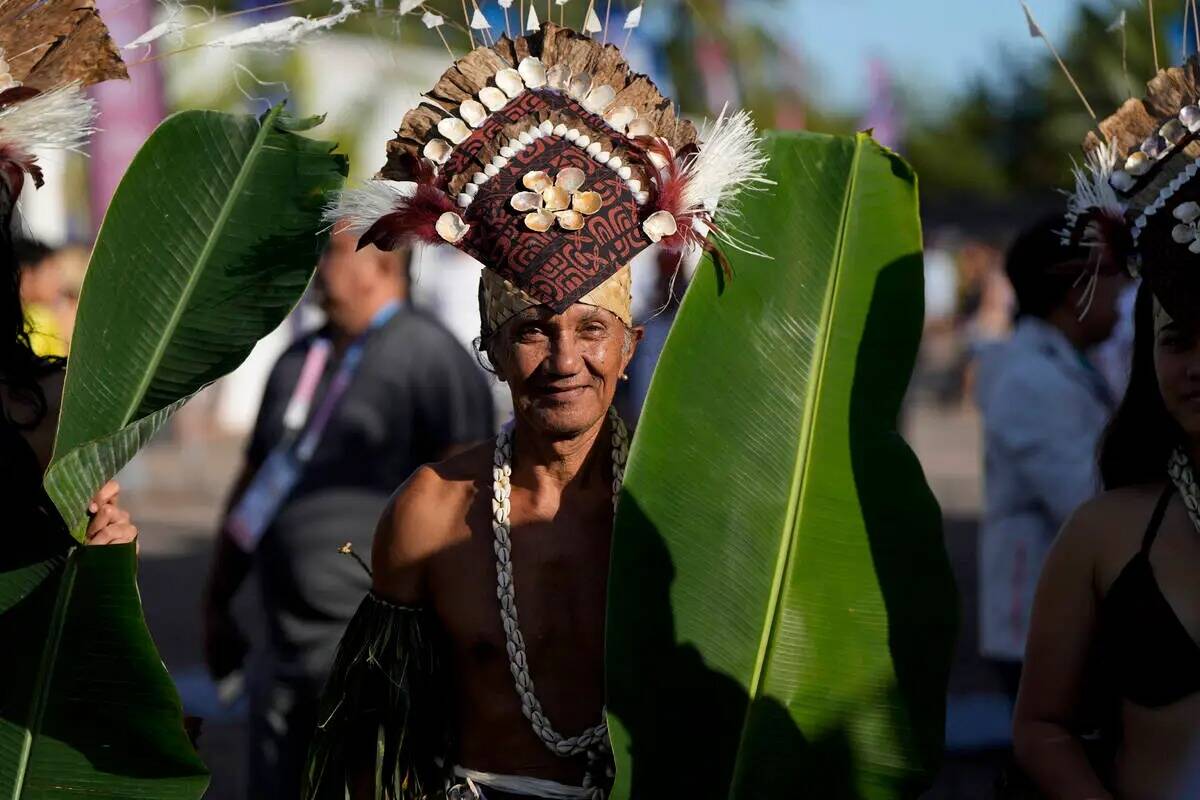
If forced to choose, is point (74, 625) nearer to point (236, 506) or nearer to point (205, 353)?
point (205, 353)

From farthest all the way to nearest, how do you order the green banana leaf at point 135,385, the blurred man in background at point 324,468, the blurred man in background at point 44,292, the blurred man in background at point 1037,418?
the blurred man in background at point 44,292 → the blurred man in background at point 1037,418 → the blurred man in background at point 324,468 → the green banana leaf at point 135,385

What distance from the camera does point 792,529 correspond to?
2410mm

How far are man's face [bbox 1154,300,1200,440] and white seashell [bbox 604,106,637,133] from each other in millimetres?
928

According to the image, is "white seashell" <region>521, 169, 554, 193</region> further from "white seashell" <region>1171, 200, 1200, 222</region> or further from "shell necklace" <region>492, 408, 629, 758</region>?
"white seashell" <region>1171, 200, 1200, 222</region>

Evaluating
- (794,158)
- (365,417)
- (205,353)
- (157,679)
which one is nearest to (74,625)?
(157,679)

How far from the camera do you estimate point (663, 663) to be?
235cm

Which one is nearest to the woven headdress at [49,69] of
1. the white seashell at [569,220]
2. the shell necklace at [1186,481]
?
the white seashell at [569,220]

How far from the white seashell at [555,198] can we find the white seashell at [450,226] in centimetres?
14

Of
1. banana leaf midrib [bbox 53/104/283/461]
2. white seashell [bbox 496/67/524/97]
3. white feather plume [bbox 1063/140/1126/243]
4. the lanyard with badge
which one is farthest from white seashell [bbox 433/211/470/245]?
the lanyard with badge

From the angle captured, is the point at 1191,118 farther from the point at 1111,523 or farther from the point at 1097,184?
the point at 1111,523

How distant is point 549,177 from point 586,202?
0.07 metres

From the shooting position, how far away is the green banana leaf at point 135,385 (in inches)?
90.4

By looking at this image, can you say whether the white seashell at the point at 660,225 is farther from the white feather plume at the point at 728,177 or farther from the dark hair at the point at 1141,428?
Result: the dark hair at the point at 1141,428

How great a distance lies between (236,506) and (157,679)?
249 cm
